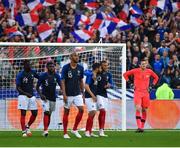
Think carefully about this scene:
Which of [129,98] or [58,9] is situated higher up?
[58,9]

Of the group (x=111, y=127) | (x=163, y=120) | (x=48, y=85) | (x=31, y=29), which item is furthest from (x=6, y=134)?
(x=31, y=29)

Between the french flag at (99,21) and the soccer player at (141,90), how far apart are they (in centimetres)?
660

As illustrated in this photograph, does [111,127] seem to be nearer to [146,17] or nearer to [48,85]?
[48,85]

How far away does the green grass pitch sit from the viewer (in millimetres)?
18797

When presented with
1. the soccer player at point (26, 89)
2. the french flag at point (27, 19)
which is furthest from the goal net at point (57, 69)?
the french flag at point (27, 19)

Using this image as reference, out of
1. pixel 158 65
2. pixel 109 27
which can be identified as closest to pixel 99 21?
pixel 109 27

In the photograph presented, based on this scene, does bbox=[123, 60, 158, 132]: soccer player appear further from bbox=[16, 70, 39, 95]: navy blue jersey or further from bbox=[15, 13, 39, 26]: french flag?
bbox=[15, 13, 39, 26]: french flag

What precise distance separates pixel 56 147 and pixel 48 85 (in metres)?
4.00

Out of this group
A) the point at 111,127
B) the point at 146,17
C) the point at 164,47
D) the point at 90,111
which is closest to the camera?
the point at 90,111

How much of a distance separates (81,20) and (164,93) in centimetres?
580

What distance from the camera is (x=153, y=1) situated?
104 feet

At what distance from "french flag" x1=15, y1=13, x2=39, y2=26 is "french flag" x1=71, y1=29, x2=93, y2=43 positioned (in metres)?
1.67

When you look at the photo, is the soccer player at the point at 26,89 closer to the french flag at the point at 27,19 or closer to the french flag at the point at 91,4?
the french flag at the point at 27,19

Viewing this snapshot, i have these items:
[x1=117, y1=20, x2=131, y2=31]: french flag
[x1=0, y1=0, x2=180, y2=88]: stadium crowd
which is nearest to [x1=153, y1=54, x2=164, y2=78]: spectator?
[x1=0, y1=0, x2=180, y2=88]: stadium crowd
